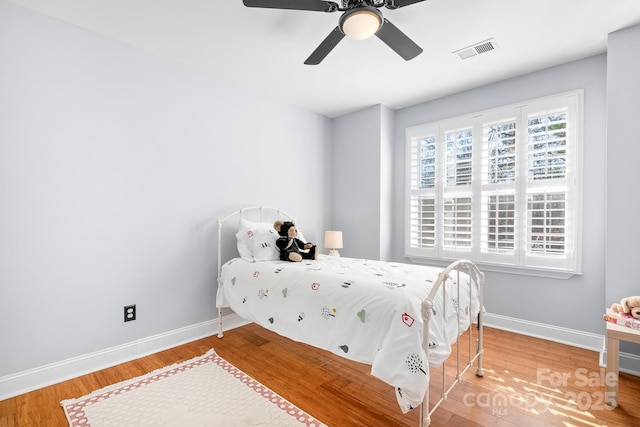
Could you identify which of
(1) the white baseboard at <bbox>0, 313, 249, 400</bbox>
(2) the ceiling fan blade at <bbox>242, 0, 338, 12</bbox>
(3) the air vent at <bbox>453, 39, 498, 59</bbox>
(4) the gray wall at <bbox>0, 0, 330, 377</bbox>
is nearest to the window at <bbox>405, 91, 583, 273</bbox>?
(3) the air vent at <bbox>453, 39, 498, 59</bbox>

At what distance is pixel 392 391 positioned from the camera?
6.76 ft

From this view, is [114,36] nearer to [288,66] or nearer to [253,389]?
[288,66]

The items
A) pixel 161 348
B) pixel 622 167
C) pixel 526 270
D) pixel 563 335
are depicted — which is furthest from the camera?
pixel 526 270

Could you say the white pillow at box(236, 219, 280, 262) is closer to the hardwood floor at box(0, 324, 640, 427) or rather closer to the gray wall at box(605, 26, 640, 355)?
the hardwood floor at box(0, 324, 640, 427)

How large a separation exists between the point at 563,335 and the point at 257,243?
9.87 feet

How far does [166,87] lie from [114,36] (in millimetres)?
503

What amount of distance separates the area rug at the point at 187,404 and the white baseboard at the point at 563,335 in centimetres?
242

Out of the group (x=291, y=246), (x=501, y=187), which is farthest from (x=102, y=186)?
(x=501, y=187)

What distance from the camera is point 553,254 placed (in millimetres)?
2912

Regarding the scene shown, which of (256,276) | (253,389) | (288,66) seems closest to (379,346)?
(253,389)

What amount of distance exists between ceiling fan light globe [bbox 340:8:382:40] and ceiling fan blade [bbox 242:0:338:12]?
0.33 feet

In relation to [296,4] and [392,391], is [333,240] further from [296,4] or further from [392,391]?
[296,4]

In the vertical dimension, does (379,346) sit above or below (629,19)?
below

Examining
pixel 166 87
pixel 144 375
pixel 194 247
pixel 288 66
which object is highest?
pixel 288 66
